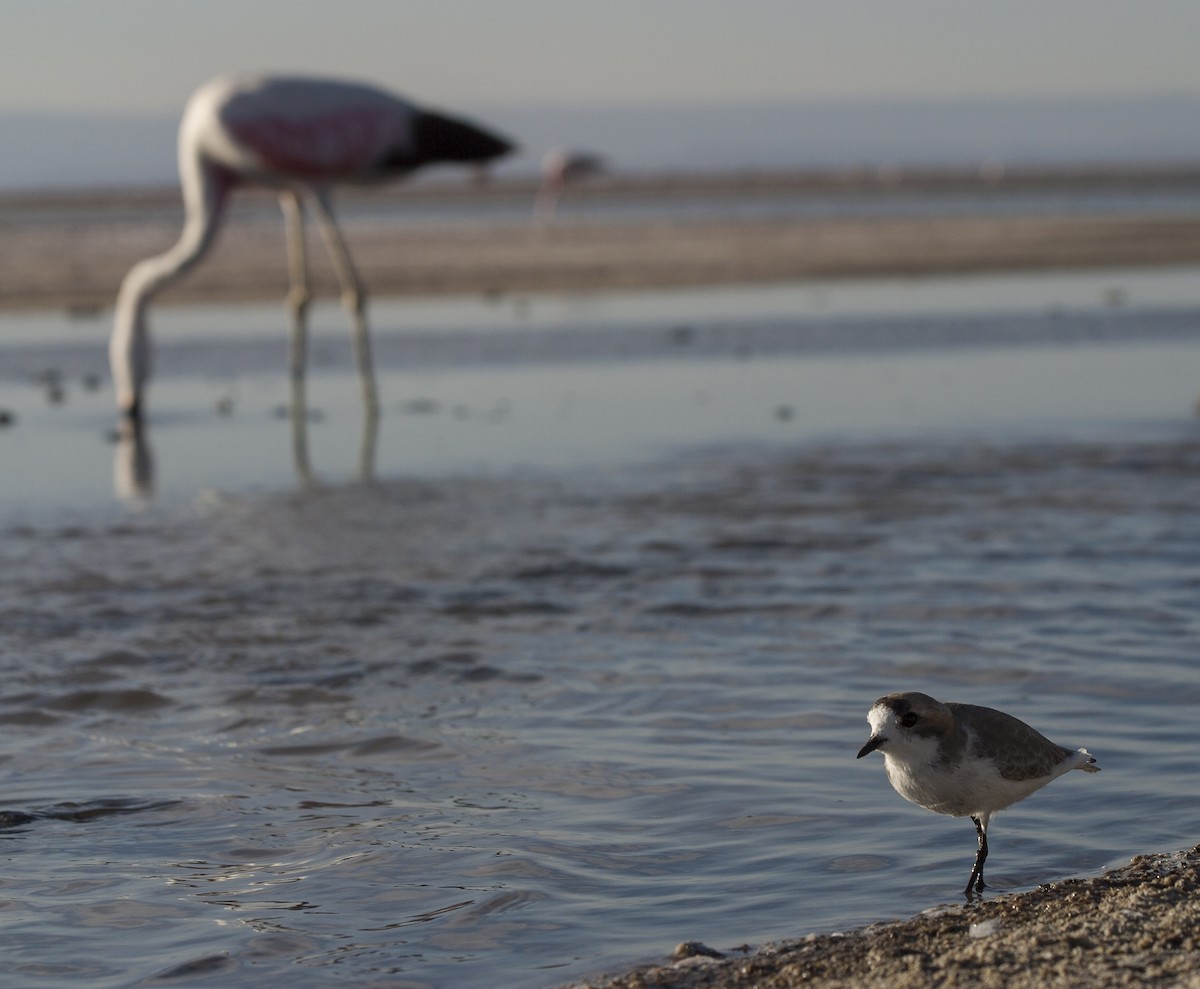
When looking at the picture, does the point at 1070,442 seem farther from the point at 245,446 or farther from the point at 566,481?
the point at 245,446

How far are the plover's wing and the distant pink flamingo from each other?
37.4 feet

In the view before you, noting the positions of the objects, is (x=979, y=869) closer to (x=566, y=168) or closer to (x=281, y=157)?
(x=281, y=157)

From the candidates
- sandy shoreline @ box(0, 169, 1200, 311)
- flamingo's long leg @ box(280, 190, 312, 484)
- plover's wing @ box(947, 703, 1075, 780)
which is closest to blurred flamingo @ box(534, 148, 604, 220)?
sandy shoreline @ box(0, 169, 1200, 311)

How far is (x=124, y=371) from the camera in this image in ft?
51.4

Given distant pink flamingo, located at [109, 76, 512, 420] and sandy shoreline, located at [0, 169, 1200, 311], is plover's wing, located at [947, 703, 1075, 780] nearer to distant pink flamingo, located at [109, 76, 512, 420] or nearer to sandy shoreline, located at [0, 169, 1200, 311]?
distant pink flamingo, located at [109, 76, 512, 420]

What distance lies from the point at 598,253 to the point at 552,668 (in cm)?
2655

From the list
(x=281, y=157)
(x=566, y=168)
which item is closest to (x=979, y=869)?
(x=281, y=157)

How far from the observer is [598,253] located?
33938 millimetres

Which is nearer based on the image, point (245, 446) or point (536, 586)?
point (536, 586)

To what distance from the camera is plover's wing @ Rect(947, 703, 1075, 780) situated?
17.0 ft

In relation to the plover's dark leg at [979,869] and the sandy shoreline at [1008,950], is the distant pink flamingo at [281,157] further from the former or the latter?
the sandy shoreline at [1008,950]

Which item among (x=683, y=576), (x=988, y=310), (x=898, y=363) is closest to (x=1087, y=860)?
(x=683, y=576)

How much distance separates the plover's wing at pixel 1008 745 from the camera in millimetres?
5174

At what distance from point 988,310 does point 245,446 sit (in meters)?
12.3
